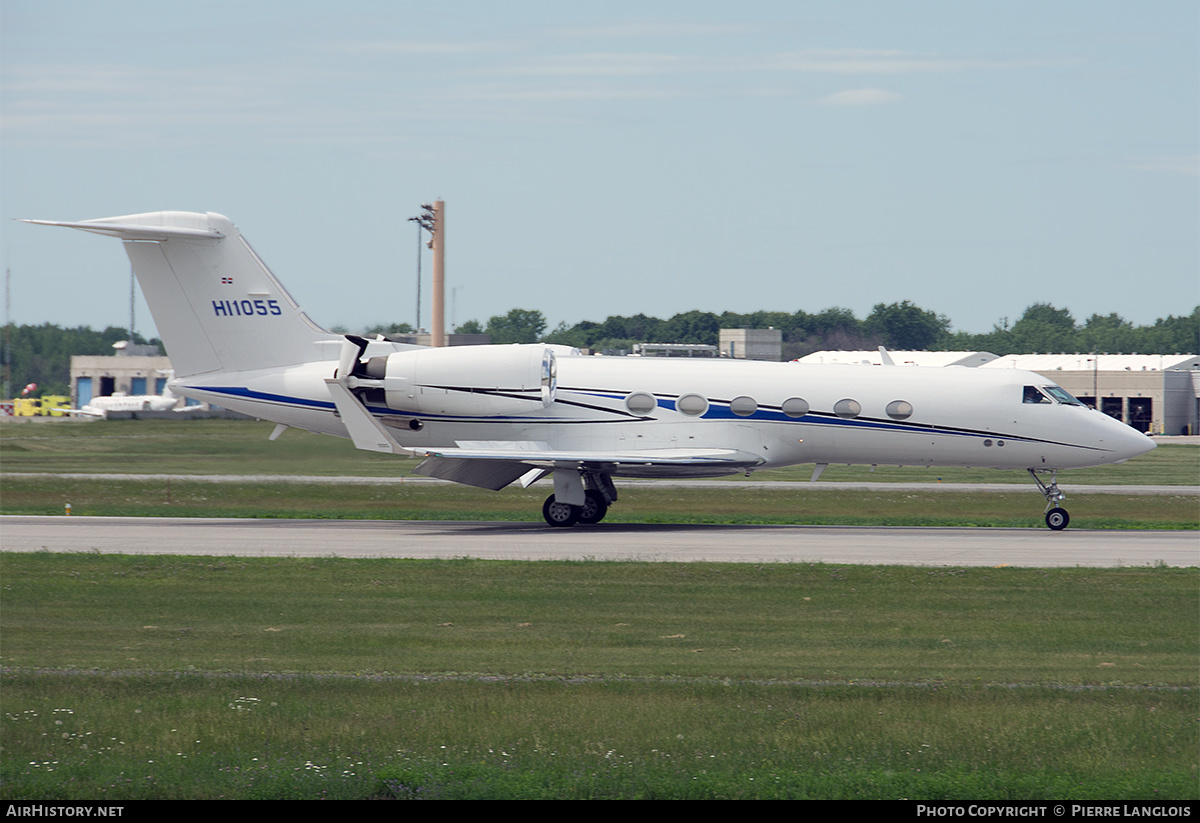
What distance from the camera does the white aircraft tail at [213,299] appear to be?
25797mm

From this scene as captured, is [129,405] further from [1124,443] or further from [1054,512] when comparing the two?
[1124,443]

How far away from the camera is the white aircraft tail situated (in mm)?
25797

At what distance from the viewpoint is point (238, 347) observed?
26281 millimetres

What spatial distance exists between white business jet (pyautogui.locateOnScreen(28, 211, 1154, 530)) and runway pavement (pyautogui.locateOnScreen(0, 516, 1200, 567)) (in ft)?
4.89

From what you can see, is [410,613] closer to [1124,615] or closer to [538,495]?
[1124,615]

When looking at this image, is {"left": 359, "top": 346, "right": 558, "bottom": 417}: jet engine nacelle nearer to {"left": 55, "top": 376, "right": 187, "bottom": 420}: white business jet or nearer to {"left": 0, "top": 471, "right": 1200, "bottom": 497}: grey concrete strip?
{"left": 0, "top": 471, "right": 1200, "bottom": 497}: grey concrete strip

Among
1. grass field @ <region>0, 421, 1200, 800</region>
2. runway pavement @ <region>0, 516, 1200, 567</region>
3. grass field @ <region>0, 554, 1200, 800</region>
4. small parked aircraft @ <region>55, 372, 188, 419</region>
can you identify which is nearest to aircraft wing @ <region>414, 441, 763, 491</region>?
runway pavement @ <region>0, 516, 1200, 567</region>

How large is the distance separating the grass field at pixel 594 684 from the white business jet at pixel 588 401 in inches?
291

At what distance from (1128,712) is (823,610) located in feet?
17.6

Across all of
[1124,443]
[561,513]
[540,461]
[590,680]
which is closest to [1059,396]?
[1124,443]

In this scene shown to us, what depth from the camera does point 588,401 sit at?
25750 millimetres

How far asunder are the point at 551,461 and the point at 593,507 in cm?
217

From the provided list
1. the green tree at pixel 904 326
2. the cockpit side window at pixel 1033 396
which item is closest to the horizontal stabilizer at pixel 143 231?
the cockpit side window at pixel 1033 396

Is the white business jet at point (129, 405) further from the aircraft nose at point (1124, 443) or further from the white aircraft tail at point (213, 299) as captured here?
the aircraft nose at point (1124, 443)
